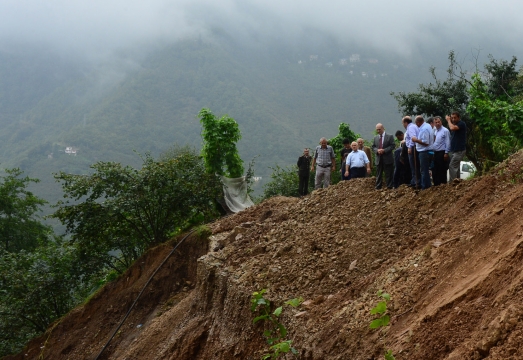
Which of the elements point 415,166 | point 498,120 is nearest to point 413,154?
point 415,166

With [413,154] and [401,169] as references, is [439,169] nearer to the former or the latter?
[413,154]

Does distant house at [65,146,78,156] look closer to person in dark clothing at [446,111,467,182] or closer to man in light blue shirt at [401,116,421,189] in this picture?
man in light blue shirt at [401,116,421,189]

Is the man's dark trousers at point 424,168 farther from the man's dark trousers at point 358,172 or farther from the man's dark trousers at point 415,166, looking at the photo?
the man's dark trousers at point 358,172

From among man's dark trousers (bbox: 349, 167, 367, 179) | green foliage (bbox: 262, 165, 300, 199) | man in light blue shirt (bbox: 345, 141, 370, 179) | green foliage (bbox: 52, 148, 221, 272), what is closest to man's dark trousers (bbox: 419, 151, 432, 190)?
man in light blue shirt (bbox: 345, 141, 370, 179)

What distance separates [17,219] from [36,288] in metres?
14.7

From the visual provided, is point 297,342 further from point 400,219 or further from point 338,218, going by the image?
point 338,218

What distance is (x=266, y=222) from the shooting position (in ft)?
43.8

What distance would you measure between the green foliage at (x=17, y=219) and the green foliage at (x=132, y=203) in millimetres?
15039

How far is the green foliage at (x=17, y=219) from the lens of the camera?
3291 centimetres

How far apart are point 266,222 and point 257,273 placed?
Answer: 3.16 metres

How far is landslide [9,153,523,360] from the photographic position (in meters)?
5.55

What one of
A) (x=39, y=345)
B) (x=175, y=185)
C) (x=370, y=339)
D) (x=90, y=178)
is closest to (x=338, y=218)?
(x=370, y=339)

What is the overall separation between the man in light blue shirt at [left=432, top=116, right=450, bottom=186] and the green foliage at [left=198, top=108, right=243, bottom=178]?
36.1 ft

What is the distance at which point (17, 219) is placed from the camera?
33.5 m
